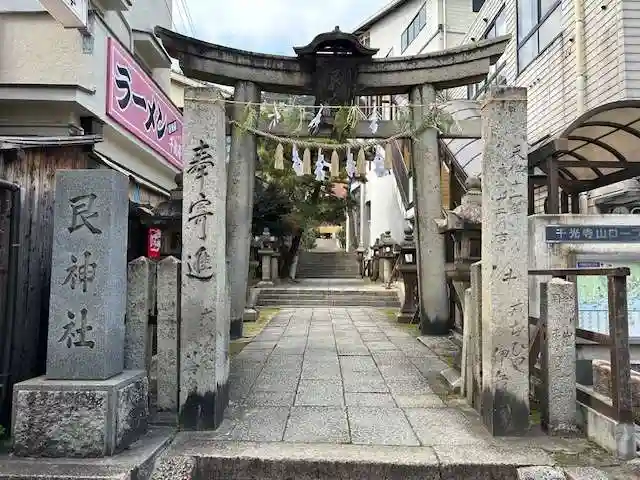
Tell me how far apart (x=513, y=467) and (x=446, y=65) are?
8.82 m

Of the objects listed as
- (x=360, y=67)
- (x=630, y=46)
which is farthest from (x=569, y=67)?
(x=360, y=67)

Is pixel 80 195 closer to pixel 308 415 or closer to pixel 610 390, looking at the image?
pixel 308 415

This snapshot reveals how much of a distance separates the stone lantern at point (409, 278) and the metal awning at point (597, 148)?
4696mm

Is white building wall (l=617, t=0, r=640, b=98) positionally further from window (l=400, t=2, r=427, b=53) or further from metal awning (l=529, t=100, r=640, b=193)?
window (l=400, t=2, r=427, b=53)

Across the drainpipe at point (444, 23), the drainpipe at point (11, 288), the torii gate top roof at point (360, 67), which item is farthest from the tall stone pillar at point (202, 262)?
the drainpipe at point (444, 23)

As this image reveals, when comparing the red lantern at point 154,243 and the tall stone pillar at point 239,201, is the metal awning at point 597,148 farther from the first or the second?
the red lantern at point 154,243

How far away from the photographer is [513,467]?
4.13 m

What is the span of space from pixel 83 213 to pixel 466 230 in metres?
5.88

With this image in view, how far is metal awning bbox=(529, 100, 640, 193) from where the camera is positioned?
7.70 meters

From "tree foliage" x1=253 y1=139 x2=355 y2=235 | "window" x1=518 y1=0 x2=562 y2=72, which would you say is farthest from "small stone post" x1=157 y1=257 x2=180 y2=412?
"tree foliage" x1=253 y1=139 x2=355 y2=235

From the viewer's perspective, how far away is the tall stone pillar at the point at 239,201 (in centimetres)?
1039

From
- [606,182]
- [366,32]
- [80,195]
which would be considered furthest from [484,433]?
[366,32]

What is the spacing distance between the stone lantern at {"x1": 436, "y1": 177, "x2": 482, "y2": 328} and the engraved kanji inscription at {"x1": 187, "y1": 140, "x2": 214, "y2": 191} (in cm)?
453

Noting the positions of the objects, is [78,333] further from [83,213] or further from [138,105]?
[138,105]
